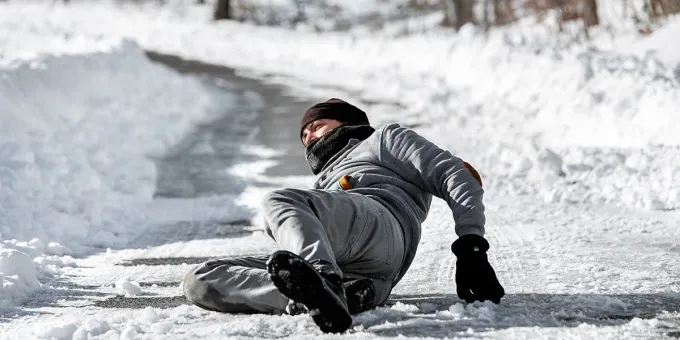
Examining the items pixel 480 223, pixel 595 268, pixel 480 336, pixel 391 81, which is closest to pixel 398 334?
pixel 480 336

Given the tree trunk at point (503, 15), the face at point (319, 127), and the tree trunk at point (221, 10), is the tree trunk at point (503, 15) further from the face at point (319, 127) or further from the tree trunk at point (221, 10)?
the face at point (319, 127)

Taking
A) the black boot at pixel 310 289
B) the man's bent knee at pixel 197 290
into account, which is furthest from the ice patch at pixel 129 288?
the black boot at pixel 310 289

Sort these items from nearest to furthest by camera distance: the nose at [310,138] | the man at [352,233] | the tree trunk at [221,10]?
the man at [352,233], the nose at [310,138], the tree trunk at [221,10]

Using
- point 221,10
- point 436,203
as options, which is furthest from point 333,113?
point 221,10

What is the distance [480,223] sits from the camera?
12.9 ft

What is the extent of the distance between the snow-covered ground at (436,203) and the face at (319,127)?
2.47 ft

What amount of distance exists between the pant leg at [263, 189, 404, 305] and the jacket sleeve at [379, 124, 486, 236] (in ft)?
0.72

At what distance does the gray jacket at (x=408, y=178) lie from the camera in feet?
13.1

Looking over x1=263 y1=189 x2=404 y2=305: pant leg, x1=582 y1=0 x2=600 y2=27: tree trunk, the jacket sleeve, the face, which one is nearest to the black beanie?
the face

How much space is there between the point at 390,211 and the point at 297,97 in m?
10.9

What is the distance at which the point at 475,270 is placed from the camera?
3.87 m

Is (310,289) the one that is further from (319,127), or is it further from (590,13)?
(590,13)

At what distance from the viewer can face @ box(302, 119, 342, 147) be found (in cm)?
453

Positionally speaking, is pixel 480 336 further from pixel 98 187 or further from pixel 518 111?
pixel 518 111
